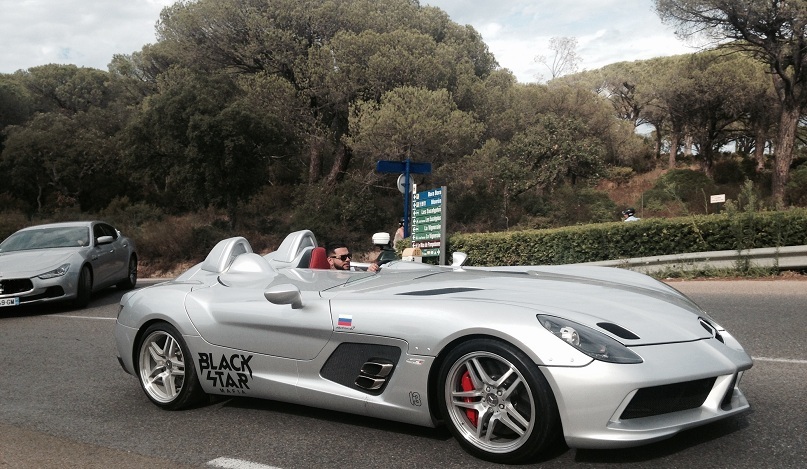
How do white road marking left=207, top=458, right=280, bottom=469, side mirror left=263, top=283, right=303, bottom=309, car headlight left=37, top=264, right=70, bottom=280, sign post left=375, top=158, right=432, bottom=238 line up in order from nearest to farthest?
white road marking left=207, top=458, right=280, bottom=469 → side mirror left=263, top=283, right=303, bottom=309 → car headlight left=37, top=264, right=70, bottom=280 → sign post left=375, top=158, right=432, bottom=238

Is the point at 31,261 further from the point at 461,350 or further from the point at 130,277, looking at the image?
the point at 461,350

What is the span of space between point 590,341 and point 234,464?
6.56 feet

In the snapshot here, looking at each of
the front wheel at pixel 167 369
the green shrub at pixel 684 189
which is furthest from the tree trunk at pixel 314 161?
the front wheel at pixel 167 369

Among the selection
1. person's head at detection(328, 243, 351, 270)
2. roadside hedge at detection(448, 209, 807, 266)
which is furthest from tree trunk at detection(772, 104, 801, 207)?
person's head at detection(328, 243, 351, 270)

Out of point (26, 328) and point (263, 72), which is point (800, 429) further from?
point (263, 72)

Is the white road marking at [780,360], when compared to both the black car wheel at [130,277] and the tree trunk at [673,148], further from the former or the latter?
the tree trunk at [673,148]

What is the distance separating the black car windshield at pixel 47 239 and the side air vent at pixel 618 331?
36.3 ft

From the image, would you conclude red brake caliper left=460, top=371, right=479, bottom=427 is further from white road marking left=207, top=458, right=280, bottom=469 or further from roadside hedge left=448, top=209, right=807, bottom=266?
roadside hedge left=448, top=209, right=807, bottom=266

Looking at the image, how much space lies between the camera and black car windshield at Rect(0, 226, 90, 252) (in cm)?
1215

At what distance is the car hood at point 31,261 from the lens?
10922 millimetres

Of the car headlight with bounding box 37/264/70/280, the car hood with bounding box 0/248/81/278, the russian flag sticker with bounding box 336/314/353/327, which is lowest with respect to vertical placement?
the car headlight with bounding box 37/264/70/280

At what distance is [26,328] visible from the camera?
9648 mm

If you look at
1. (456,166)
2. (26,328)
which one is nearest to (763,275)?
(26,328)

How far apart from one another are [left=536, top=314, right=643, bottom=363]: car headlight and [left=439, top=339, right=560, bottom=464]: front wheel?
208 millimetres
